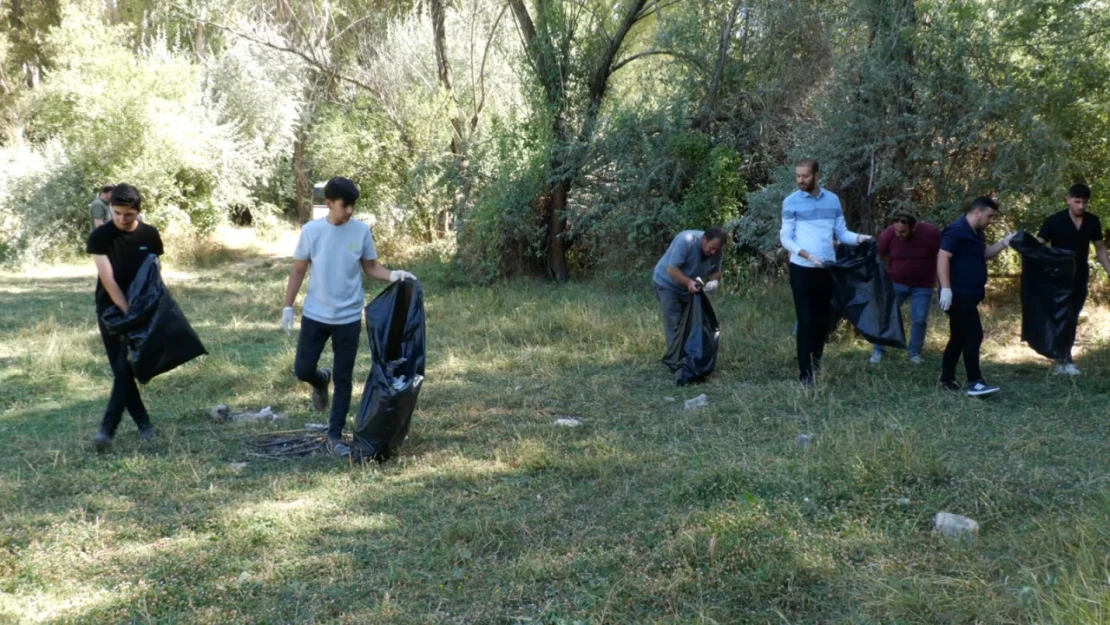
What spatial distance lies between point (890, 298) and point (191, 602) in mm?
5373

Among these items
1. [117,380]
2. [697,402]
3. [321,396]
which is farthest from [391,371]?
[697,402]

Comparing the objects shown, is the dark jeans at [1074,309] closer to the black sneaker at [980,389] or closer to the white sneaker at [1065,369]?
the white sneaker at [1065,369]

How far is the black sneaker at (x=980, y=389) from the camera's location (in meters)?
6.79

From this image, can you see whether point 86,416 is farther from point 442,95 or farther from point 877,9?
point 442,95

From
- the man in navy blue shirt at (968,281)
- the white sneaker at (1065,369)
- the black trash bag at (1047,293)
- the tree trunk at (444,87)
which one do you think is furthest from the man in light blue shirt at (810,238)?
the tree trunk at (444,87)

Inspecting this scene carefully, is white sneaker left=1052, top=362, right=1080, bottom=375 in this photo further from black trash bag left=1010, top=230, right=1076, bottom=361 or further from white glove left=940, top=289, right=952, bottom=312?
white glove left=940, top=289, right=952, bottom=312

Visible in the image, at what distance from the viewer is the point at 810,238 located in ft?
23.2

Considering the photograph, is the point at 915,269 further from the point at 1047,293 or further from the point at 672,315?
the point at 672,315

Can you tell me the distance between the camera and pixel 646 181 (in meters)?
12.4

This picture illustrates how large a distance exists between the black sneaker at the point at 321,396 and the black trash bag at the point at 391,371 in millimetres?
965

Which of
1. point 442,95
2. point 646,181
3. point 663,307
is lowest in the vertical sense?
point 663,307

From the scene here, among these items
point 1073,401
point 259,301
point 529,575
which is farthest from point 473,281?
point 529,575

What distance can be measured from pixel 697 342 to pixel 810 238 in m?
1.25

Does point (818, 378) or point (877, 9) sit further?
point (877, 9)
